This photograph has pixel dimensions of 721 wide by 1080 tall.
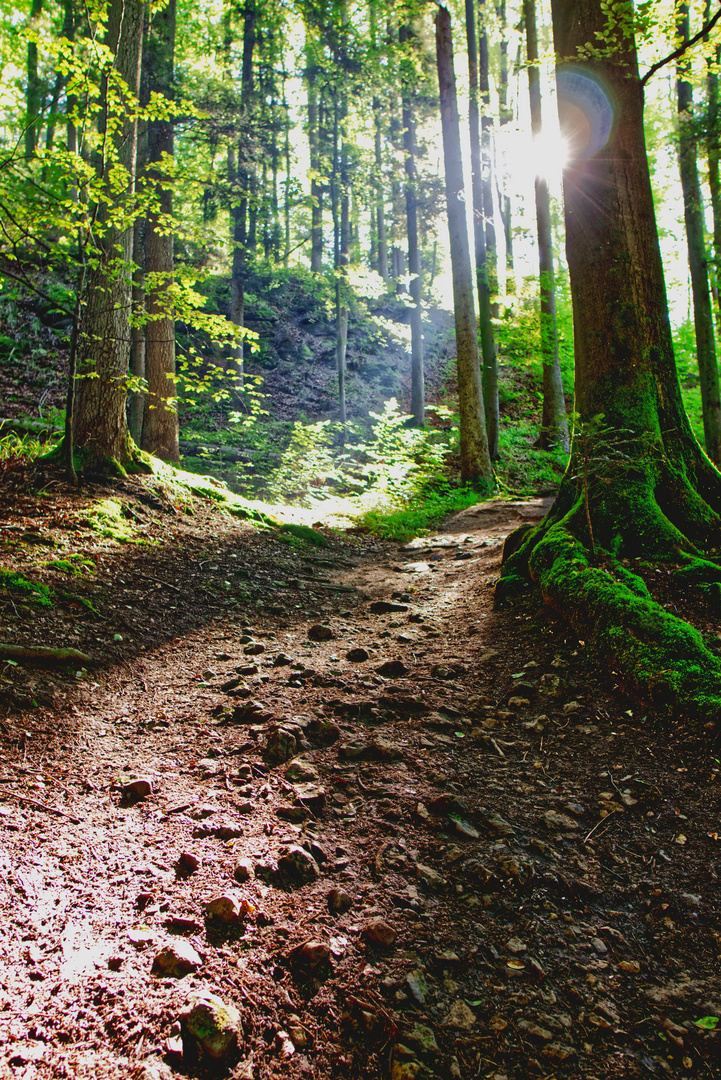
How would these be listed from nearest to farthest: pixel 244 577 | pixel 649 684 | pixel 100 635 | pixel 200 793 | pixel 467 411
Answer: pixel 200 793 → pixel 649 684 → pixel 100 635 → pixel 244 577 → pixel 467 411

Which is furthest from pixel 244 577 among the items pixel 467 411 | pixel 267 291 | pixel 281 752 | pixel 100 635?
pixel 267 291

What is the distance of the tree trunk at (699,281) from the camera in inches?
416

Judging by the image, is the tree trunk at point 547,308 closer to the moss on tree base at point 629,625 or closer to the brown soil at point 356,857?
the moss on tree base at point 629,625

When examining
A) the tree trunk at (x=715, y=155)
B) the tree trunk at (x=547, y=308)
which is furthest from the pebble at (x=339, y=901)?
the tree trunk at (x=547, y=308)

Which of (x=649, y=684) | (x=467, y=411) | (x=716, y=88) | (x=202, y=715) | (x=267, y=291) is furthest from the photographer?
(x=267, y=291)

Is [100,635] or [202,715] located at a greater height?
[100,635]

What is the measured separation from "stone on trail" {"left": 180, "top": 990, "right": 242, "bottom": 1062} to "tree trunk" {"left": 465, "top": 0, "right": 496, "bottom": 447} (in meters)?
14.6

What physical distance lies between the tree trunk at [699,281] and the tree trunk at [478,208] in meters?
4.62

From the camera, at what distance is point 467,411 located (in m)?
11.5

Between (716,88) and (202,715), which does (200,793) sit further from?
(716,88)

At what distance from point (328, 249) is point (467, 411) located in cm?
2257

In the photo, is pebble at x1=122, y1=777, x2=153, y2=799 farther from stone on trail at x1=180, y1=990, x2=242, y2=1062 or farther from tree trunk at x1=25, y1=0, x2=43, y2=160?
tree trunk at x1=25, y1=0, x2=43, y2=160

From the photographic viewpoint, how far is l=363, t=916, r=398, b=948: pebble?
1664 mm

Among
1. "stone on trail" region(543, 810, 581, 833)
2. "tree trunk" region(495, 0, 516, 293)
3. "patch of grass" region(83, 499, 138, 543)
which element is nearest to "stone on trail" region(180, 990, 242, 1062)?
"stone on trail" region(543, 810, 581, 833)
